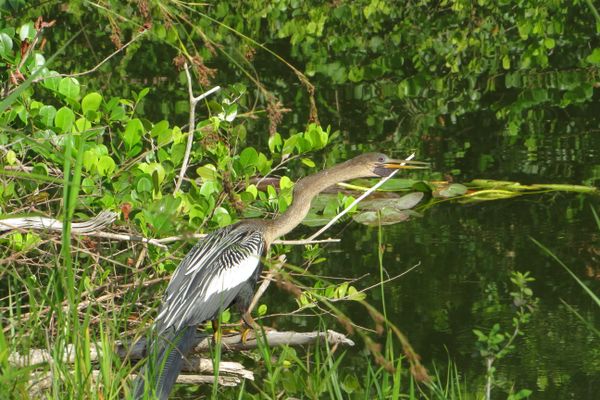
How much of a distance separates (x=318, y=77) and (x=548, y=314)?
5.06m

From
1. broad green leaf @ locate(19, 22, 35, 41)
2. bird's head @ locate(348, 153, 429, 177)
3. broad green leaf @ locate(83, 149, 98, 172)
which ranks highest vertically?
broad green leaf @ locate(19, 22, 35, 41)

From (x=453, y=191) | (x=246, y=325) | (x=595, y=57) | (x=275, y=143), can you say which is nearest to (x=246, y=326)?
(x=246, y=325)

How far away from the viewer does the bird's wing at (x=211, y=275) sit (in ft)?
13.0

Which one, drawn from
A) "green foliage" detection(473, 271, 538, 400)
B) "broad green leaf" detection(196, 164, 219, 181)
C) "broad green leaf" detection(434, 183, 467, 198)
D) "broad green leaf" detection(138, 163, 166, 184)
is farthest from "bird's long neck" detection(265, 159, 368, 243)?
"broad green leaf" detection(434, 183, 467, 198)

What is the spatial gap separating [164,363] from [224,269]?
88 centimetres

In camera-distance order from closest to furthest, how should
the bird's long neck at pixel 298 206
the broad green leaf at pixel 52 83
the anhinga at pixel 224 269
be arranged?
the anhinga at pixel 224 269, the broad green leaf at pixel 52 83, the bird's long neck at pixel 298 206

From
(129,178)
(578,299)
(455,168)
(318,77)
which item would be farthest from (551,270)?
(318,77)

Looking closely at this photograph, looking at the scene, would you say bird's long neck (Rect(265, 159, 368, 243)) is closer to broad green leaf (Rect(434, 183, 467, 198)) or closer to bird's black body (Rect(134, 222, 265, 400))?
bird's black body (Rect(134, 222, 265, 400))

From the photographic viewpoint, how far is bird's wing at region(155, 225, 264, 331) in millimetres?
3973

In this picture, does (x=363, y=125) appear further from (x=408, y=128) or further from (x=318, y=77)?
(x=318, y=77)

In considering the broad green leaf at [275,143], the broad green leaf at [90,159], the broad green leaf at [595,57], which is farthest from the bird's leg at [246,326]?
the broad green leaf at [595,57]

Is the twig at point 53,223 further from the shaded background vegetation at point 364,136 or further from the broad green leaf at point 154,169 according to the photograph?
the broad green leaf at point 154,169

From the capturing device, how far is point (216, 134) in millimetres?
4441

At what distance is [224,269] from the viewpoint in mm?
4191
